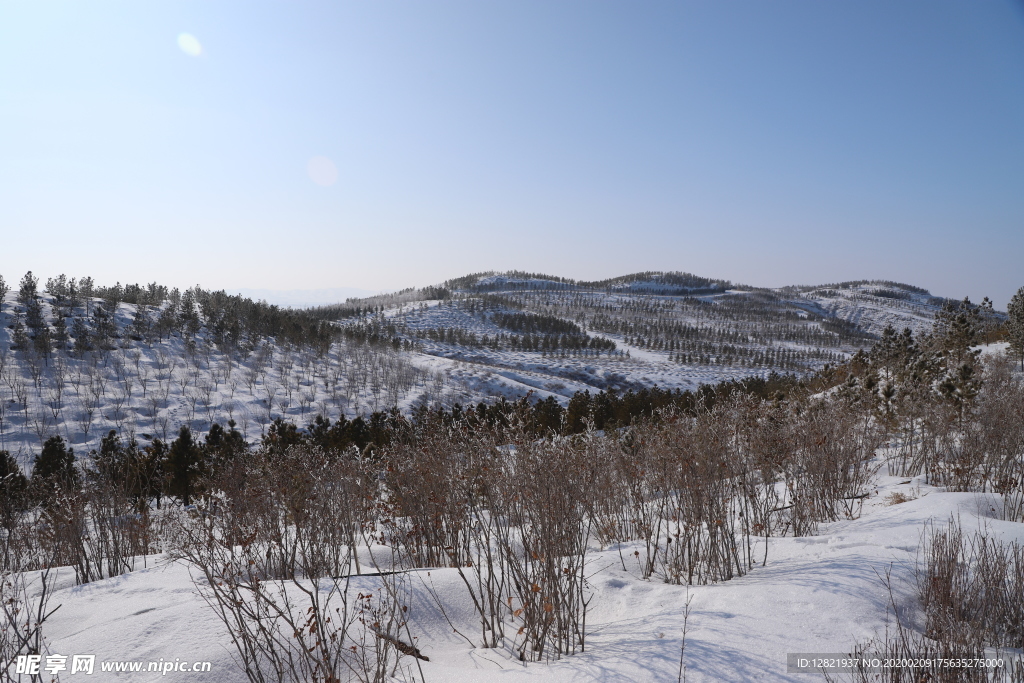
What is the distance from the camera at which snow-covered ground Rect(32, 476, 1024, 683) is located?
2.62 meters

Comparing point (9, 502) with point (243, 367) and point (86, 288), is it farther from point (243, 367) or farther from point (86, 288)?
point (86, 288)

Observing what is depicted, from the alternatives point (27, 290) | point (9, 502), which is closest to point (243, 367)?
point (27, 290)

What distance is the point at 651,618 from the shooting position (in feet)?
11.0

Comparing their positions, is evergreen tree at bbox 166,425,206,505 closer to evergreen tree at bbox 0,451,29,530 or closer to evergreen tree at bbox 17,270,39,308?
evergreen tree at bbox 0,451,29,530

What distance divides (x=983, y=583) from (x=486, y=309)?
92.9m

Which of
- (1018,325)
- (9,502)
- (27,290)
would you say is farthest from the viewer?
(27,290)

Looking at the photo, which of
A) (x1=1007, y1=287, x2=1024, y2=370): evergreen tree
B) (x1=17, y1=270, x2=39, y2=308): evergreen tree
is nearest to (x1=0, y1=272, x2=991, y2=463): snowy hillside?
(x1=17, y1=270, x2=39, y2=308): evergreen tree

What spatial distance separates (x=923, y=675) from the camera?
6.82ft

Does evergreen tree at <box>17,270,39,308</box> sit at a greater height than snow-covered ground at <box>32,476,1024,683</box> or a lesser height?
greater

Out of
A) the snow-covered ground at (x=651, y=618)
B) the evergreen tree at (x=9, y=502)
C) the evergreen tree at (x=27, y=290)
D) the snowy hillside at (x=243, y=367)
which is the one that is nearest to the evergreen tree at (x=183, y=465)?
the snowy hillside at (x=243, y=367)

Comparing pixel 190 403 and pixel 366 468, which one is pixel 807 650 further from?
pixel 190 403

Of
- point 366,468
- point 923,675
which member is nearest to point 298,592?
point 366,468

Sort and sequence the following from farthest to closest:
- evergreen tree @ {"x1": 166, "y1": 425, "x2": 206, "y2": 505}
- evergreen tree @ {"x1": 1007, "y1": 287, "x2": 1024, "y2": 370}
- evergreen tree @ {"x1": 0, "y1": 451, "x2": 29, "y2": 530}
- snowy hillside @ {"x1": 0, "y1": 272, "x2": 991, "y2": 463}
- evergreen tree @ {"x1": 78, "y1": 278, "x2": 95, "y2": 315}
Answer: evergreen tree @ {"x1": 78, "y1": 278, "x2": 95, "y2": 315} < snowy hillside @ {"x1": 0, "y1": 272, "x2": 991, "y2": 463} < evergreen tree @ {"x1": 1007, "y1": 287, "x2": 1024, "y2": 370} < evergreen tree @ {"x1": 166, "y1": 425, "x2": 206, "y2": 505} < evergreen tree @ {"x1": 0, "y1": 451, "x2": 29, "y2": 530}

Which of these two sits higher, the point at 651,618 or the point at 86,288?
the point at 86,288
